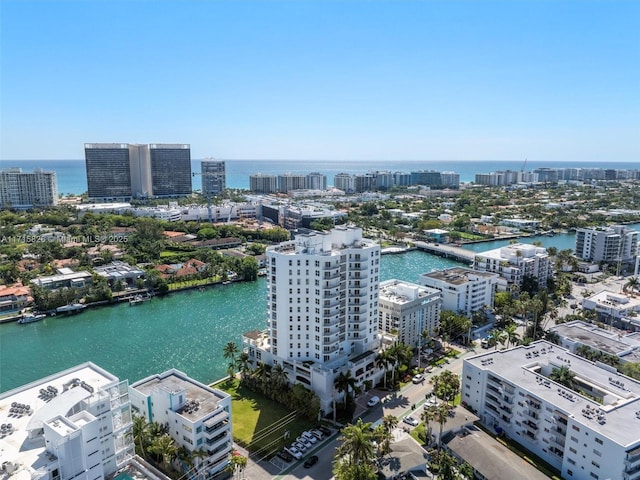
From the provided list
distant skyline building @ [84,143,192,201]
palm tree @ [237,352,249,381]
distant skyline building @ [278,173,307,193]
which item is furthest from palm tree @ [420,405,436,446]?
distant skyline building @ [278,173,307,193]

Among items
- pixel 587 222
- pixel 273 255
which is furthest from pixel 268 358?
pixel 587 222

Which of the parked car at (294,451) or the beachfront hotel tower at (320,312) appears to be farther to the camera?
the beachfront hotel tower at (320,312)

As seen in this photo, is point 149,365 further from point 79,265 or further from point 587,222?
point 587,222

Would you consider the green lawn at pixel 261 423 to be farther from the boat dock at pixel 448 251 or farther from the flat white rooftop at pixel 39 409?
the boat dock at pixel 448 251

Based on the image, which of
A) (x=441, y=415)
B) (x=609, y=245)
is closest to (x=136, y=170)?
(x=609, y=245)

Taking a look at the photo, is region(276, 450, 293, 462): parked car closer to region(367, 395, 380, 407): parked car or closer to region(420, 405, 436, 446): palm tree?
region(367, 395, 380, 407): parked car

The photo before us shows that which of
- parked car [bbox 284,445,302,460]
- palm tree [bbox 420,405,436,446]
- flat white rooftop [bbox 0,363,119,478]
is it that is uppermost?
flat white rooftop [bbox 0,363,119,478]

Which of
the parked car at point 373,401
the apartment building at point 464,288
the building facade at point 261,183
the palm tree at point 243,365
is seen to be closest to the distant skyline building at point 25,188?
the building facade at point 261,183
